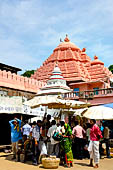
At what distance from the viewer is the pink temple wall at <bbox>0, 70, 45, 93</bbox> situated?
18609 millimetres

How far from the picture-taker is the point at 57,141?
6.87 meters

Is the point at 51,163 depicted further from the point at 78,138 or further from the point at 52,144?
the point at 78,138

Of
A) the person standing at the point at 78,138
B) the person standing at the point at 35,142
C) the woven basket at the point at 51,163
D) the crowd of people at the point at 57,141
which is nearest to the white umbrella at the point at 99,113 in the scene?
the person standing at the point at 78,138

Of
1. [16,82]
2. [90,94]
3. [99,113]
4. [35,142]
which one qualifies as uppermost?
[16,82]

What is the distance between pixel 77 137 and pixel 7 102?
142 inches

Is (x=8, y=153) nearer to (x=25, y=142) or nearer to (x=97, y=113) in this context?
(x=25, y=142)

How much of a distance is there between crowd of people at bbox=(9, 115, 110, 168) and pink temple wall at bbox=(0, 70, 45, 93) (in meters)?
10.9

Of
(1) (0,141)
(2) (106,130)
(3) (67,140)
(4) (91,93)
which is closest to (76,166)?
(3) (67,140)

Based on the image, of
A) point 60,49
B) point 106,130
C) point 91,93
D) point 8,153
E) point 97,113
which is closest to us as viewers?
point 97,113

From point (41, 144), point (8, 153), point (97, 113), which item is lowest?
point (8, 153)

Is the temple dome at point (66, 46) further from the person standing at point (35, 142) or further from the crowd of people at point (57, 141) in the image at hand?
the person standing at point (35, 142)

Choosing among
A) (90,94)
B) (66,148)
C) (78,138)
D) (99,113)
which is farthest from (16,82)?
(66,148)

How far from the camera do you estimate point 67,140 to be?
673 cm

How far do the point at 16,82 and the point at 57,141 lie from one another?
13775mm
